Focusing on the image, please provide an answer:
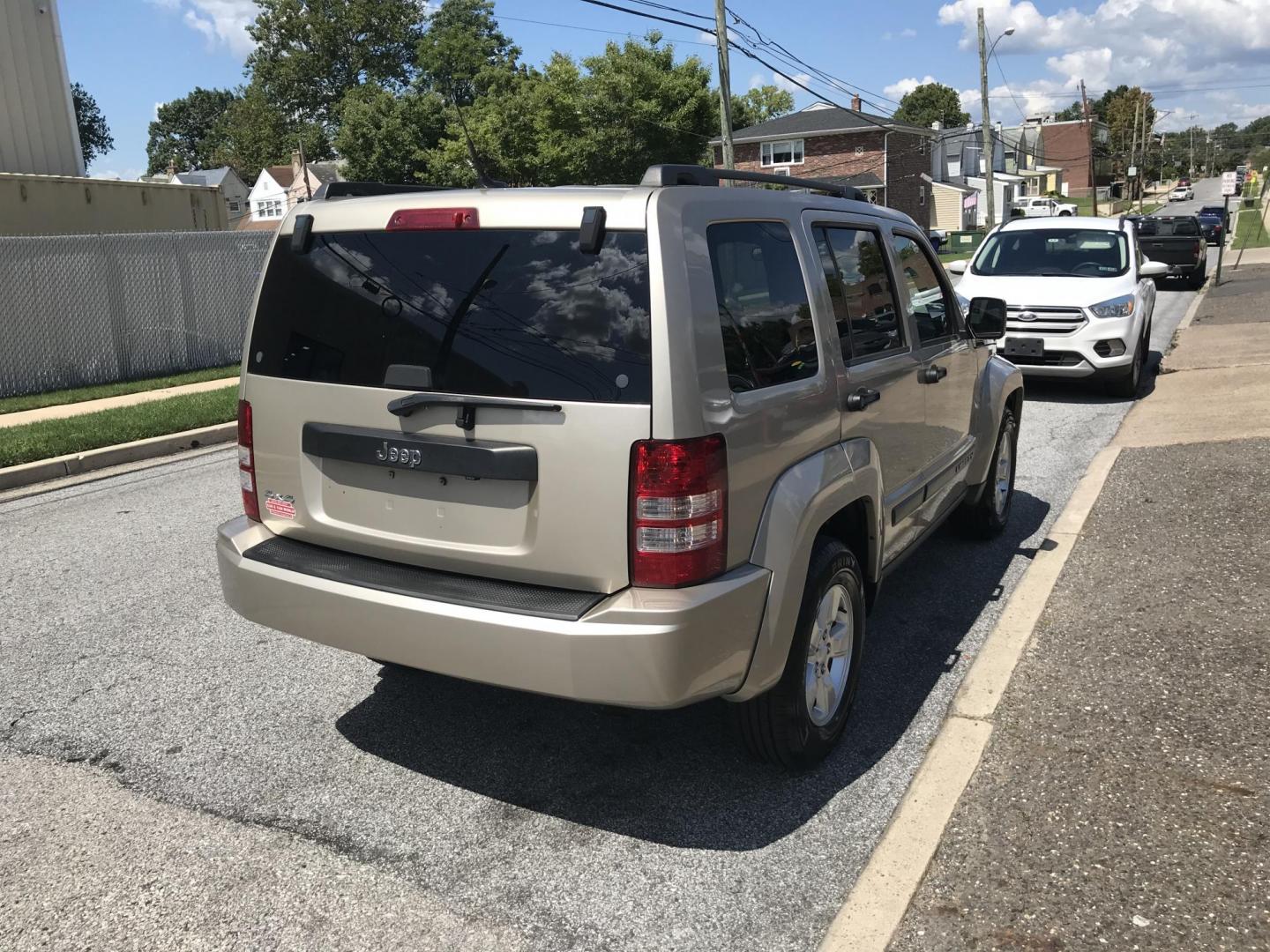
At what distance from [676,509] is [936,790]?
4.67 feet

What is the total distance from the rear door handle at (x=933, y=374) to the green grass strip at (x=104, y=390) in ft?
35.6

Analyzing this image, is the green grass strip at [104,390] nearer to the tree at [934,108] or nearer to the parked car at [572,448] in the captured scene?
the parked car at [572,448]

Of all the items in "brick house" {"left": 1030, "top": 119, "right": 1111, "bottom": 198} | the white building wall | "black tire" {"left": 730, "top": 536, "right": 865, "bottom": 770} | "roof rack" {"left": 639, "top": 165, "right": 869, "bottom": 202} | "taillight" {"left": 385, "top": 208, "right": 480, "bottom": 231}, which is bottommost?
"black tire" {"left": 730, "top": 536, "right": 865, "bottom": 770}

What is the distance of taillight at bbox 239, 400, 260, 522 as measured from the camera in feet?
12.2

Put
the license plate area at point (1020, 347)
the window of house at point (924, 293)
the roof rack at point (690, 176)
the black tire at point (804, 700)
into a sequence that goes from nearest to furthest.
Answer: the roof rack at point (690, 176) < the black tire at point (804, 700) < the window of house at point (924, 293) < the license plate area at point (1020, 347)

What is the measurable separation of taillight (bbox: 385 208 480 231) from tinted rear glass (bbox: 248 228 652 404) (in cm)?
2

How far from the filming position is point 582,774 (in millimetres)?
3684

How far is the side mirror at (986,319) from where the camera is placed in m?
5.73

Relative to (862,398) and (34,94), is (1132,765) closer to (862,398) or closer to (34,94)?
(862,398)

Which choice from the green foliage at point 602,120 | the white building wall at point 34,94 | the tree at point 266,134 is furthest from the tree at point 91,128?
the white building wall at point 34,94

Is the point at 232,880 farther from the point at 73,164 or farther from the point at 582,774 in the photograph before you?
the point at 73,164

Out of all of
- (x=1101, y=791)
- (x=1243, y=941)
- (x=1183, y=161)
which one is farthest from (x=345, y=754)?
(x=1183, y=161)

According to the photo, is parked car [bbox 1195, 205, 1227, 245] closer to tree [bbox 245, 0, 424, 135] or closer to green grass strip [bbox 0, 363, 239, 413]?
green grass strip [bbox 0, 363, 239, 413]

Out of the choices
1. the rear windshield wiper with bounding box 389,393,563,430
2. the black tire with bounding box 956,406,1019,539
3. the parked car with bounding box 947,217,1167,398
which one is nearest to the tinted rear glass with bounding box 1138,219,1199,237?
the parked car with bounding box 947,217,1167,398
